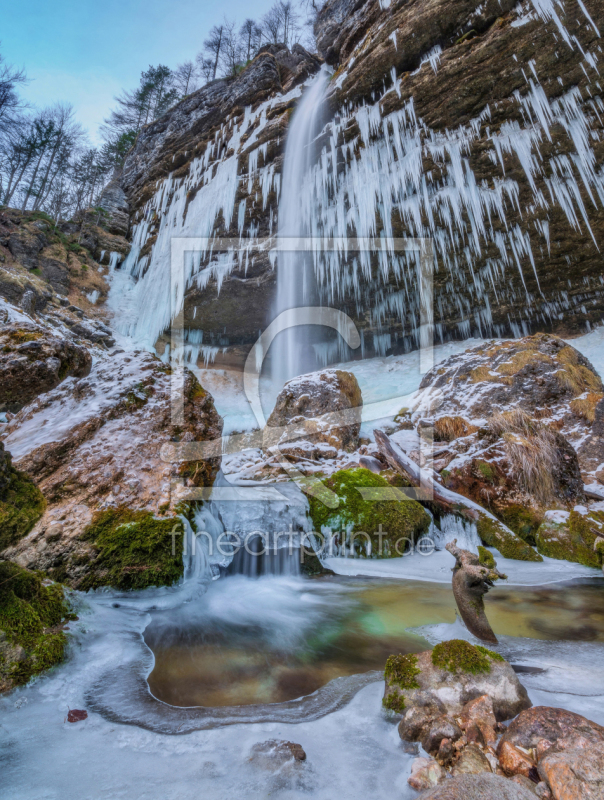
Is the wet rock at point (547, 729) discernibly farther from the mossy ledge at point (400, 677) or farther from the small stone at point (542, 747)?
the mossy ledge at point (400, 677)

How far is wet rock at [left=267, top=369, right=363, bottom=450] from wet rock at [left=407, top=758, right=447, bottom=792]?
17.8 ft

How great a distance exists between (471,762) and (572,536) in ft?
14.4

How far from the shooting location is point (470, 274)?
505 inches

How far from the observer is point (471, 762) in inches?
54.9

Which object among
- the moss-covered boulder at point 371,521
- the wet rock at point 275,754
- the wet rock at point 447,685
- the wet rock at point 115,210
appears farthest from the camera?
the wet rock at point 115,210

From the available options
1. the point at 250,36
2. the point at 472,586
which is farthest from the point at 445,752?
the point at 250,36

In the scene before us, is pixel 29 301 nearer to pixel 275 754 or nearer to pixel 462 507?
pixel 462 507

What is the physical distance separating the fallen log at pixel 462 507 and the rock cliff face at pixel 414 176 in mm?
8860

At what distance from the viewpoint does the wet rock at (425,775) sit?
143cm

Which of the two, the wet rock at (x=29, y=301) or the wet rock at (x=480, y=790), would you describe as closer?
the wet rock at (x=480, y=790)

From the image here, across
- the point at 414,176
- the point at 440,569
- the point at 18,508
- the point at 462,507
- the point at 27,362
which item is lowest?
the point at 440,569

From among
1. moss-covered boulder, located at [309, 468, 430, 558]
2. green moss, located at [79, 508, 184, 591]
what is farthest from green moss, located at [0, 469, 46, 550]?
moss-covered boulder, located at [309, 468, 430, 558]

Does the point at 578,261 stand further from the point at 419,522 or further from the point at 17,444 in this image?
the point at 17,444

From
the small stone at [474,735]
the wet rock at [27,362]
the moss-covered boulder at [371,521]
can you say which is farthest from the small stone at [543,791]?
the wet rock at [27,362]
